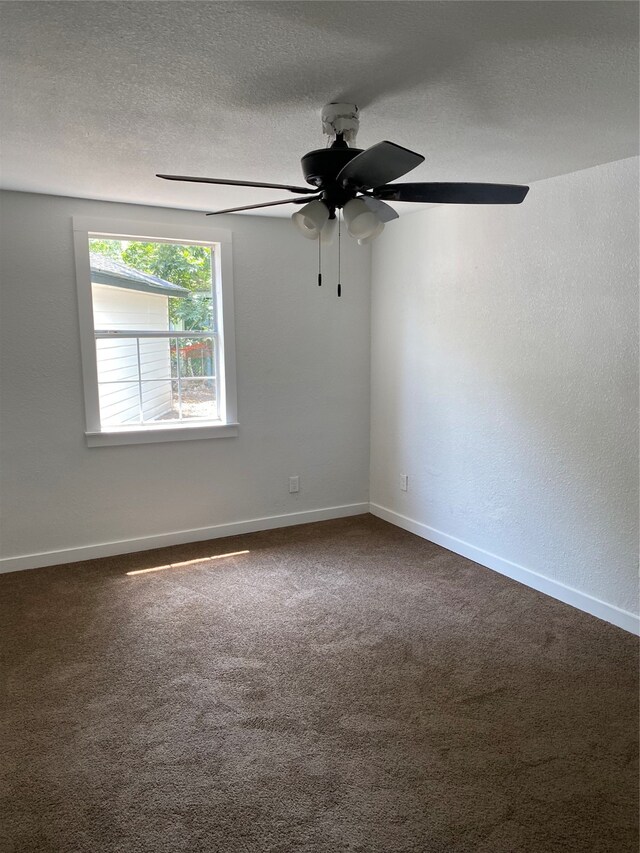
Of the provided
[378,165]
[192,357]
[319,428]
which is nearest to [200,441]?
[192,357]

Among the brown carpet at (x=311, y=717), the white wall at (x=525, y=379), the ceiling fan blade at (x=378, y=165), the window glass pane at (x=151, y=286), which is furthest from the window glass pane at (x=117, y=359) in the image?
the ceiling fan blade at (x=378, y=165)

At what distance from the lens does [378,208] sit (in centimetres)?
211

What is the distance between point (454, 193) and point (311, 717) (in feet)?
6.72

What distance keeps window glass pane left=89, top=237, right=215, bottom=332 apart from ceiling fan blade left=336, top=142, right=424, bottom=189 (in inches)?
90.4

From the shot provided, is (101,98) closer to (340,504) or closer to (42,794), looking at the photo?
(42,794)

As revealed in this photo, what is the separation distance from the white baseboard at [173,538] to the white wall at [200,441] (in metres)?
0.02

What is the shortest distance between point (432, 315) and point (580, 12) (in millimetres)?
2491

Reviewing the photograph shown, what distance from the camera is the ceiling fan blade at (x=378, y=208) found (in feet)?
6.72

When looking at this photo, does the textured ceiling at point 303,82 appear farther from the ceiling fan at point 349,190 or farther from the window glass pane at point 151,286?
the window glass pane at point 151,286

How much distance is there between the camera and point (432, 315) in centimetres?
395

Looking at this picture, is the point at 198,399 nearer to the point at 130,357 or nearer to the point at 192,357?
the point at 192,357

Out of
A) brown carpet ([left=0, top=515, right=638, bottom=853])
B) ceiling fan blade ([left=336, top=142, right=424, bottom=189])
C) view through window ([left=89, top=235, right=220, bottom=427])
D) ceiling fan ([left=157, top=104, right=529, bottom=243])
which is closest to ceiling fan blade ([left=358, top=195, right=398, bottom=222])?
ceiling fan ([left=157, top=104, right=529, bottom=243])

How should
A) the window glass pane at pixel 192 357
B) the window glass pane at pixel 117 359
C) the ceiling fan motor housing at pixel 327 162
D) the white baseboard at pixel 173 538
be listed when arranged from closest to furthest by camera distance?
the ceiling fan motor housing at pixel 327 162, the white baseboard at pixel 173 538, the window glass pane at pixel 117 359, the window glass pane at pixel 192 357

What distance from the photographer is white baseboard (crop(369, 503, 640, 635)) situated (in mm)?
2855
